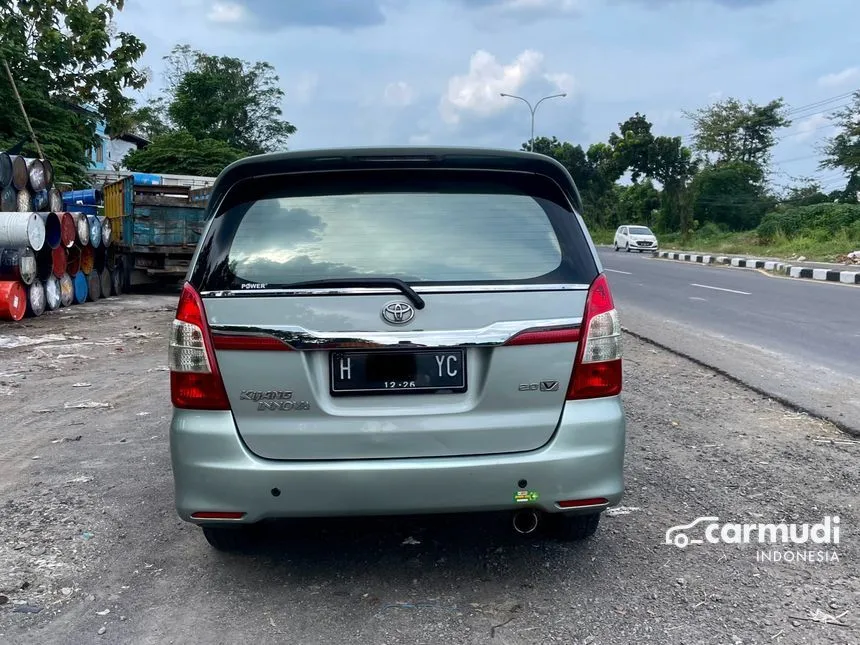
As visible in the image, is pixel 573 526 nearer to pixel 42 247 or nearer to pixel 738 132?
pixel 42 247

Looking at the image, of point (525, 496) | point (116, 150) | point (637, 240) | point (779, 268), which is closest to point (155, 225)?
point (525, 496)

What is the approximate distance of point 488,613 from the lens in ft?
9.04

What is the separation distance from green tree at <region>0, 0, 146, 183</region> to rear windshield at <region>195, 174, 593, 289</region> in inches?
726

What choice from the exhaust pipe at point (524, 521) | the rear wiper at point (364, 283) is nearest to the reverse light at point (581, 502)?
the exhaust pipe at point (524, 521)

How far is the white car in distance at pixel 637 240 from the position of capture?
1417 inches

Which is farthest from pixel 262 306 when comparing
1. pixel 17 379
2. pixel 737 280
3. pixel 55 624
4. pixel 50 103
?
pixel 50 103

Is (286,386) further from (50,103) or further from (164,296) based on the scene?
(50,103)

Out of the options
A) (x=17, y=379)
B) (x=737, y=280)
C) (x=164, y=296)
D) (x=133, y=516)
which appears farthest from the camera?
(x=737, y=280)

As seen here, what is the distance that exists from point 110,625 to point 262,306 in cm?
122

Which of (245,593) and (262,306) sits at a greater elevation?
(262,306)

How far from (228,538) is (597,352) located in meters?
1.65

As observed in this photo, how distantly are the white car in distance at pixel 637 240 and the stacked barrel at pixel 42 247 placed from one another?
1039 inches

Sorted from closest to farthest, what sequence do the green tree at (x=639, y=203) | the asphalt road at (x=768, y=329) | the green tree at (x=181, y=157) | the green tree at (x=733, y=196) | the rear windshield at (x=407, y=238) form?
the rear windshield at (x=407, y=238), the asphalt road at (x=768, y=329), the green tree at (x=181, y=157), the green tree at (x=733, y=196), the green tree at (x=639, y=203)

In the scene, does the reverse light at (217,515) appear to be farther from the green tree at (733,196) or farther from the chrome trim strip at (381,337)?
the green tree at (733,196)
